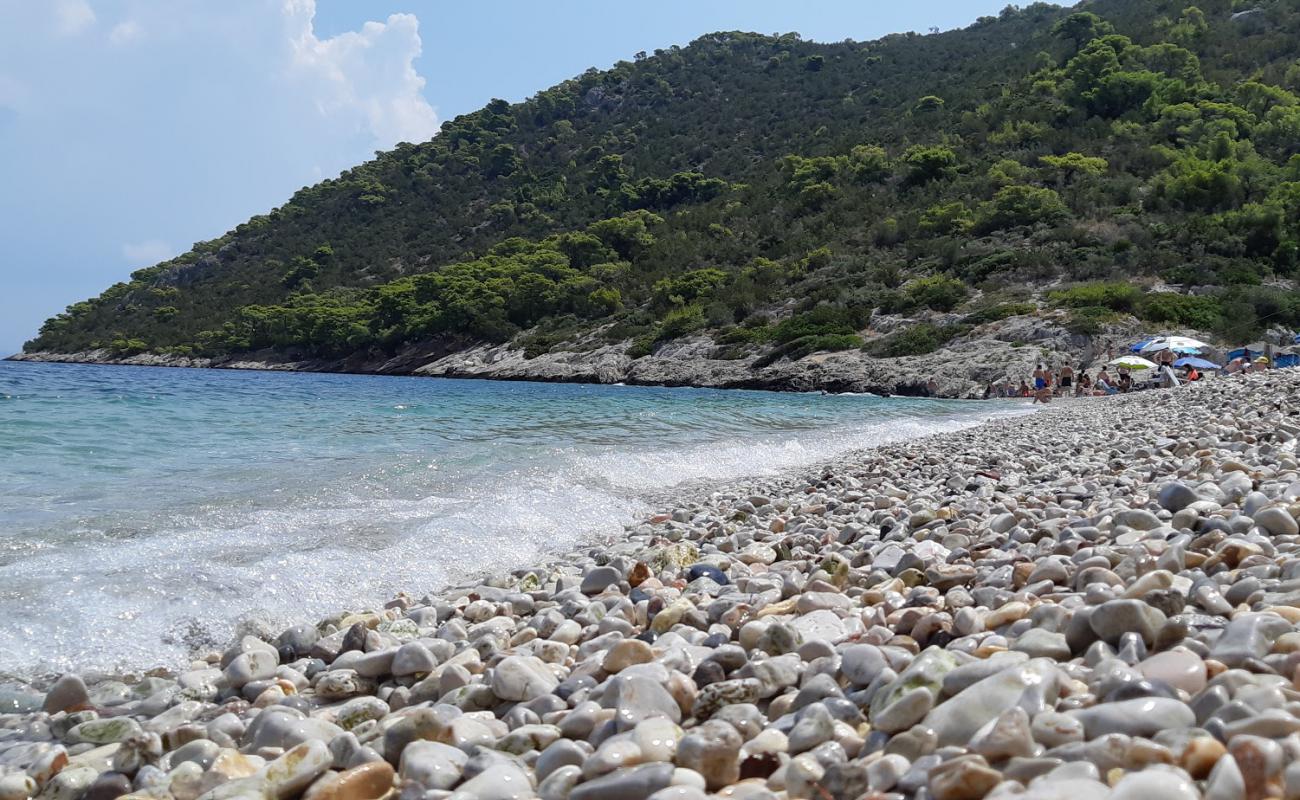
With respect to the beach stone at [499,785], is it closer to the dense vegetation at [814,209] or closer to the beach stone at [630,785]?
the beach stone at [630,785]

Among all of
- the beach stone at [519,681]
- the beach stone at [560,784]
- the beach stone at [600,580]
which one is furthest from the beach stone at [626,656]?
the beach stone at [600,580]

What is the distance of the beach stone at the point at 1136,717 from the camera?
176cm

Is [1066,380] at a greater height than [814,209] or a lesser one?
lesser

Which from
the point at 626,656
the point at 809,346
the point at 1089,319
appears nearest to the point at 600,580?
the point at 626,656

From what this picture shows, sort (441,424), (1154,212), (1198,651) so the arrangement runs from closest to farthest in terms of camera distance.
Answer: (1198,651) → (441,424) → (1154,212)

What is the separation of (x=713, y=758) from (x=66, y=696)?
102 inches

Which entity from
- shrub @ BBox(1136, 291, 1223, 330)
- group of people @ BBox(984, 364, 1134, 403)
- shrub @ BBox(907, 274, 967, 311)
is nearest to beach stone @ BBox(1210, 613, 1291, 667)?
group of people @ BBox(984, 364, 1134, 403)

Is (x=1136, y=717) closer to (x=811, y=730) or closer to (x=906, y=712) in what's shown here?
(x=906, y=712)

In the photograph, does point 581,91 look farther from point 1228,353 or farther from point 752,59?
point 1228,353

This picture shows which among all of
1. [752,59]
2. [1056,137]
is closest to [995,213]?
[1056,137]

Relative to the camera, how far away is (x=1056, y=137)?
54344 millimetres

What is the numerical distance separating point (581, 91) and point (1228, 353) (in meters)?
88.2

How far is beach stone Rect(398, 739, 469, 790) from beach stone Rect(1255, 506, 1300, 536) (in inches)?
123

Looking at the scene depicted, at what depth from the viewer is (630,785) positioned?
1.99m
